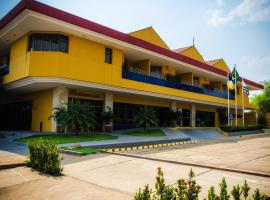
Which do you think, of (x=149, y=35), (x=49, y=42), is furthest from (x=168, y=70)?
(x=49, y=42)

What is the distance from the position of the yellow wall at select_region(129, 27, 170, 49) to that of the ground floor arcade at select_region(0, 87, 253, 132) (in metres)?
6.61

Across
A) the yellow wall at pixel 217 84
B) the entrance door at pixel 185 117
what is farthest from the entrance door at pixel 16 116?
the yellow wall at pixel 217 84

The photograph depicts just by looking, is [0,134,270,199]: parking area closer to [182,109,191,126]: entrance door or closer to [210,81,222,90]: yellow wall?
[182,109,191,126]: entrance door

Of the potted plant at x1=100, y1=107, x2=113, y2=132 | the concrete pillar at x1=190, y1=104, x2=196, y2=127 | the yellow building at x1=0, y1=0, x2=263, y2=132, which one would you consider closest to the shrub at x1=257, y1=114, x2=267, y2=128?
the concrete pillar at x1=190, y1=104, x2=196, y2=127

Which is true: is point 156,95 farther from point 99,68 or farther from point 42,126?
point 42,126

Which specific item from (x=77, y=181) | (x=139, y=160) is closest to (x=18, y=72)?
(x=139, y=160)

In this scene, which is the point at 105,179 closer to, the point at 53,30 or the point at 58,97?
the point at 58,97

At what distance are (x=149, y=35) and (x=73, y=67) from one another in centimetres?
1225

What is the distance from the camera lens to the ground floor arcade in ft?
66.3

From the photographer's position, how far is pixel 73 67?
1819 cm

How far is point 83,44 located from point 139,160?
12918 mm

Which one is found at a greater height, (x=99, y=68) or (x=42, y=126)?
(x=99, y=68)

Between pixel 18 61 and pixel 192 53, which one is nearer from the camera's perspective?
pixel 18 61

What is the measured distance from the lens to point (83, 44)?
19.3 meters
